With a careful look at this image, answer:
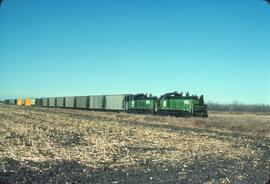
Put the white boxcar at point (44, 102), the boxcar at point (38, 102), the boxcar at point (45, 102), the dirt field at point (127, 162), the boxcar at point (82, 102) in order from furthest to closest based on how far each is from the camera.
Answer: the boxcar at point (38, 102)
the white boxcar at point (44, 102)
the boxcar at point (45, 102)
the boxcar at point (82, 102)
the dirt field at point (127, 162)

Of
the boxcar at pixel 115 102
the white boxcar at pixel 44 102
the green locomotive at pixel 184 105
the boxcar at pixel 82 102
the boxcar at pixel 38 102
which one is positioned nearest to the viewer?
the green locomotive at pixel 184 105

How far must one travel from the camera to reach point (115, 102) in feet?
249

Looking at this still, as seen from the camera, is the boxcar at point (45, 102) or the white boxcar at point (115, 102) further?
the boxcar at point (45, 102)

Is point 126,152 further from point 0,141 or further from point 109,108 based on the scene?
point 109,108

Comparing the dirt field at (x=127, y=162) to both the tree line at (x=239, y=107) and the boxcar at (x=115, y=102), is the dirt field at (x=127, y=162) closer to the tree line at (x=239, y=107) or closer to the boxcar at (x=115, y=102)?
the boxcar at (x=115, y=102)

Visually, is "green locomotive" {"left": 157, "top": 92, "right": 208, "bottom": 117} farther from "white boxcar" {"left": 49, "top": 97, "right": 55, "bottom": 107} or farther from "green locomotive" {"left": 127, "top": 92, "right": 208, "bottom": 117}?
"white boxcar" {"left": 49, "top": 97, "right": 55, "bottom": 107}

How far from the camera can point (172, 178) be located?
38.1 feet

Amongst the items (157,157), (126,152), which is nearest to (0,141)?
(126,152)

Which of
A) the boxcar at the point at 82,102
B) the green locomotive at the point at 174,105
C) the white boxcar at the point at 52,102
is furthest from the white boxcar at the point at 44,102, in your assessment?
the green locomotive at the point at 174,105

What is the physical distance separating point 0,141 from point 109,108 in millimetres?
59061

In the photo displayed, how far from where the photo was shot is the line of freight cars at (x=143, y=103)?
57.6 metres

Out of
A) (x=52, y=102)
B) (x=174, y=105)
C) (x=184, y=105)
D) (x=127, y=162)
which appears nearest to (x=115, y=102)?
(x=174, y=105)

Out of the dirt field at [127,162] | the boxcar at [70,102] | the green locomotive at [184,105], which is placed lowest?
the dirt field at [127,162]

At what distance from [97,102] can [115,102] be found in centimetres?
740
